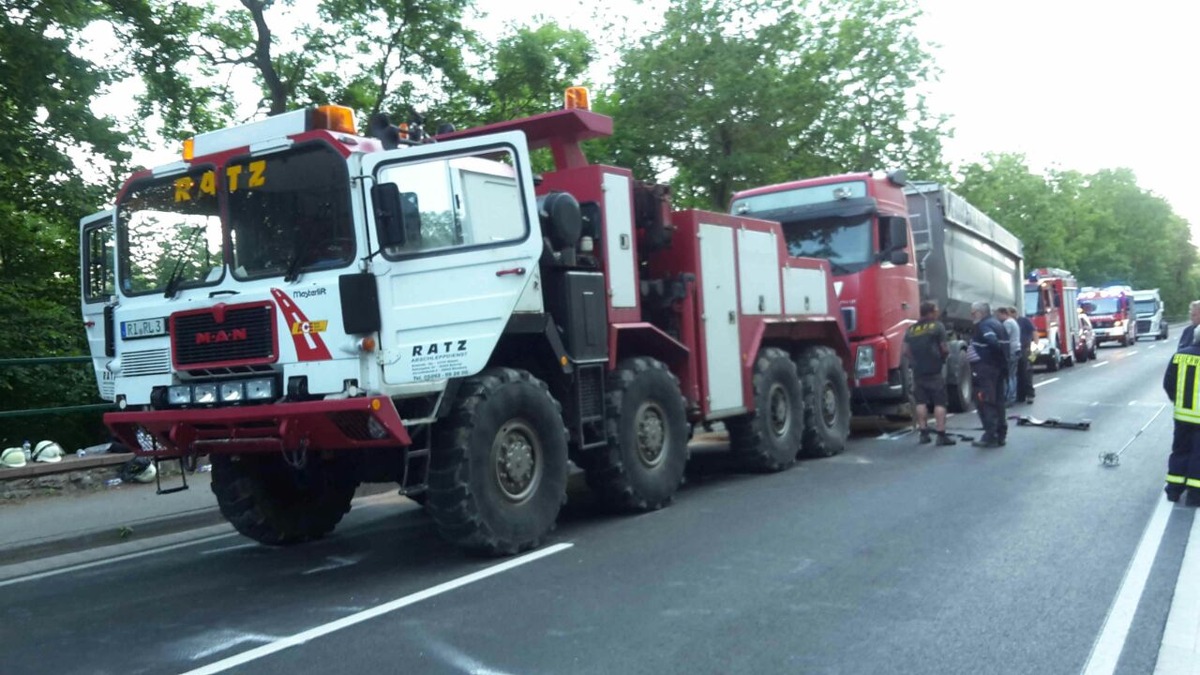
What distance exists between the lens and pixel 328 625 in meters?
5.91

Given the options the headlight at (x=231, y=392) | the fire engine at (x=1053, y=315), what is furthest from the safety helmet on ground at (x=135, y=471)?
the fire engine at (x=1053, y=315)

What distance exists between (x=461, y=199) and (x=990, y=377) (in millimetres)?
8057

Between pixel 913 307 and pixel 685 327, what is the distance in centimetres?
630

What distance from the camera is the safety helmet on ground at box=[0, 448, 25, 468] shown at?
11.1m

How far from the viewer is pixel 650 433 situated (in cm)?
912

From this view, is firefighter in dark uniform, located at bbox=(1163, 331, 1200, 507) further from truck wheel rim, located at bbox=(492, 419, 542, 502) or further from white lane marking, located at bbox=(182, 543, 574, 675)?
truck wheel rim, located at bbox=(492, 419, 542, 502)

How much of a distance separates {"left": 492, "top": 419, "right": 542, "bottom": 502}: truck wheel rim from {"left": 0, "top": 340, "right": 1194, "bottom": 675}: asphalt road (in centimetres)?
48

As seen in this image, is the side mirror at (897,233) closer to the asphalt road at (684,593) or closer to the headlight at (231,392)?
the asphalt road at (684,593)

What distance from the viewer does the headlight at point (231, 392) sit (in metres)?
7.08

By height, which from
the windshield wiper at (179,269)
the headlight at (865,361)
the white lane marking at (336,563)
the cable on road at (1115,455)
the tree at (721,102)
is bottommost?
the cable on road at (1115,455)

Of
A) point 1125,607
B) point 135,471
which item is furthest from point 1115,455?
point 135,471

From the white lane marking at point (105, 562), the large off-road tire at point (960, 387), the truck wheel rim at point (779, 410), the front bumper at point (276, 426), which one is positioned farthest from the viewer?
the large off-road tire at point (960, 387)

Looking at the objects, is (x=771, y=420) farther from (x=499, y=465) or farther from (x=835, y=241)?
(x=499, y=465)

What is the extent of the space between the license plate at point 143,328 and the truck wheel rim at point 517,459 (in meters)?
2.46
